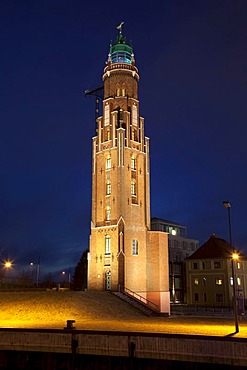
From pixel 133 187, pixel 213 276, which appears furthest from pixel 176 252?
pixel 133 187

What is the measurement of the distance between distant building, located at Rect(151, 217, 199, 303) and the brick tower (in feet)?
100

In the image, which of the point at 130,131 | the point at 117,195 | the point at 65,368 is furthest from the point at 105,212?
the point at 65,368

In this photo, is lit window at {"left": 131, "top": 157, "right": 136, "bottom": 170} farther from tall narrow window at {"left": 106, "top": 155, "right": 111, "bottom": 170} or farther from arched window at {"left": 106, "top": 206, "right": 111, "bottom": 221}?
arched window at {"left": 106, "top": 206, "right": 111, "bottom": 221}

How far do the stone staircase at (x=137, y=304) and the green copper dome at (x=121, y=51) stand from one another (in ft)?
126

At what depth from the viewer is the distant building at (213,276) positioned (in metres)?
75.9

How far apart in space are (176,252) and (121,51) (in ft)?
165

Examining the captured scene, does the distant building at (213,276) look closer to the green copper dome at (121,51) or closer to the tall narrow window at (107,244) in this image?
the tall narrow window at (107,244)

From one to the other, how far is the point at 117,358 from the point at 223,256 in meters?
59.5

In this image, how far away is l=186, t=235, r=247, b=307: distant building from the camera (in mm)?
75938

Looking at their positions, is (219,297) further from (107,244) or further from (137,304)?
(137,304)

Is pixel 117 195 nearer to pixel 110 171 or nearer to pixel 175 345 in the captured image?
pixel 110 171

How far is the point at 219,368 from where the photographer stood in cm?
2022

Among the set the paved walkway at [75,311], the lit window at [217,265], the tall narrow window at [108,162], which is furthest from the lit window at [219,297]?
the tall narrow window at [108,162]

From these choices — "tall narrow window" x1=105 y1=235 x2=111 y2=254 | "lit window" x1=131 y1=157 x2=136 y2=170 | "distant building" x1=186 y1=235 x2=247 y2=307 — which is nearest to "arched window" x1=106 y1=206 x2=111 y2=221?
"tall narrow window" x1=105 y1=235 x2=111 y2=254
